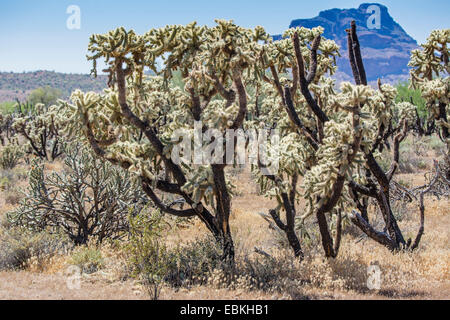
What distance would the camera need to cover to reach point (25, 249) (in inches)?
285

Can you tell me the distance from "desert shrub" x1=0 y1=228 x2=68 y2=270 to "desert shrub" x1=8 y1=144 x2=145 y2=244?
2.46ft

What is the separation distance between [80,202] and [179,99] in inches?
130

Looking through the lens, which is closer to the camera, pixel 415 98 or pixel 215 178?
pixel 215 178

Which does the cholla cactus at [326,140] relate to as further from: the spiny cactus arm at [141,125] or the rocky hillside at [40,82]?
the rocky hillside at [40,82]

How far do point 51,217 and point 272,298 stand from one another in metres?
5.36

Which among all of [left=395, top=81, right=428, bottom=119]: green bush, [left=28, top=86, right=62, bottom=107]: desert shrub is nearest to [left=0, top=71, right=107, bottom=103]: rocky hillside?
[left=28, top=86, right=62, bottom=107]: desert shrub

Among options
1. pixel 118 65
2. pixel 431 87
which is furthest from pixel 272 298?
pixel 431 87

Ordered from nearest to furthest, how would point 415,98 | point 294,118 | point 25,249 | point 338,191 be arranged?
point 338,191 < point 25,249 < point 294,118 < point 415,98

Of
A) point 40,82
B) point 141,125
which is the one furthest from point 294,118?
point 40,82

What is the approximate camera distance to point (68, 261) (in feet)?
22.9

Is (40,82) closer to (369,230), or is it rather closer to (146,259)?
(146,259)

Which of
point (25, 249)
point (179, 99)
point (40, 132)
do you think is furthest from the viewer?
point (40, 132)

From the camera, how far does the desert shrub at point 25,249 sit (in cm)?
706
